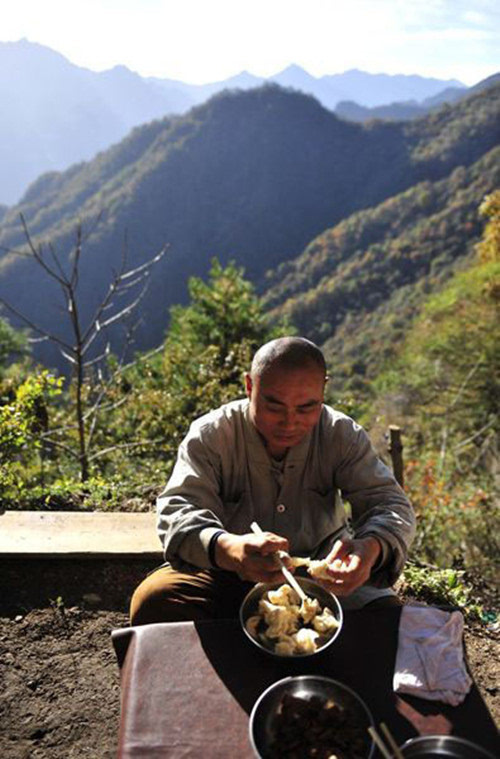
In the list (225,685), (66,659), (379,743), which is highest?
(379,743)

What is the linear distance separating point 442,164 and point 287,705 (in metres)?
80.8

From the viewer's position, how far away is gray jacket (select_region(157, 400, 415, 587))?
8.10 feet

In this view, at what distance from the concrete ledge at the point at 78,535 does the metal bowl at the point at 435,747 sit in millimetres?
2244

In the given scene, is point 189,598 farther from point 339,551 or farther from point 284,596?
point 339,551

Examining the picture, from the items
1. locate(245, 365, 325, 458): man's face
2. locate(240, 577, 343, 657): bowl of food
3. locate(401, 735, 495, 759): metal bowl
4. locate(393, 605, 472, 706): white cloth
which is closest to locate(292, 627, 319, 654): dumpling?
locate(240, 577, 343, 657): bowl of food

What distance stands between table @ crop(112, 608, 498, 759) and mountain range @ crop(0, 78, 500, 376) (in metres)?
47.0

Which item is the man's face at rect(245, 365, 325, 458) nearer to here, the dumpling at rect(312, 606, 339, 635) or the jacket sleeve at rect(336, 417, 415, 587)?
the jacket sleeve at rect(336, 417, 415, 587)

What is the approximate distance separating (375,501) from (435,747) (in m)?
1.07

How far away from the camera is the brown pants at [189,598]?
2383 millimetres

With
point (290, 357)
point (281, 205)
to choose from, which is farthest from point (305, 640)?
point (281, 205)

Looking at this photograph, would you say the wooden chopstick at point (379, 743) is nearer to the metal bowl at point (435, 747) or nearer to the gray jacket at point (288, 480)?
the metal bowl at point (435, 747)

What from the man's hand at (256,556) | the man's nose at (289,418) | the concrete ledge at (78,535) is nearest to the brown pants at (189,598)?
the man's hand at (256,556)

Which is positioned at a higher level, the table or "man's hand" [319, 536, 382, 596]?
"man's hand" [319, 536, 382, 596]

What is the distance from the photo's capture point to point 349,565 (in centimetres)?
203
